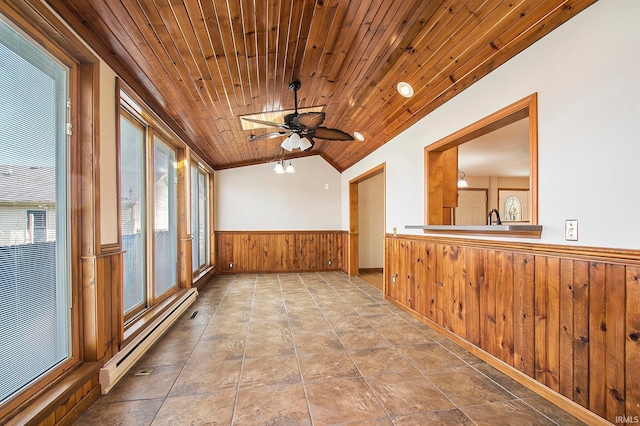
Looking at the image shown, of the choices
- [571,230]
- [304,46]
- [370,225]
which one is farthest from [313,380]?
→ [370,225]

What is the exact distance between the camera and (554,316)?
1901 mm

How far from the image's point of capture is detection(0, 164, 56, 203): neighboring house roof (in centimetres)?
145

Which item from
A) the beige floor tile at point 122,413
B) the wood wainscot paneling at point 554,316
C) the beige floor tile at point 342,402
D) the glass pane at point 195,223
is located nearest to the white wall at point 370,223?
the glass pane at point 195,223

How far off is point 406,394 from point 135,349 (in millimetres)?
2214

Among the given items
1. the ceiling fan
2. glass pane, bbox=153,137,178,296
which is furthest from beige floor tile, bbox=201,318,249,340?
the ceiling fan

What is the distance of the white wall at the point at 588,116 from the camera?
1530mm

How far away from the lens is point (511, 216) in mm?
7738

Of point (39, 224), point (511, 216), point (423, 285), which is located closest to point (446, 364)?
point (423, 285)

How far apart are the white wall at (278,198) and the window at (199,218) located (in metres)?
0.44

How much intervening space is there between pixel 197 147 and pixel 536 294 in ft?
16.4

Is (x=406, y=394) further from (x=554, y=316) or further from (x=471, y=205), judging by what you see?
(x=471, y=205)

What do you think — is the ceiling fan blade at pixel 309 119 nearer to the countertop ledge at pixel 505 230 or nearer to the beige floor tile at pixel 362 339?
the countertop ledge at pixel 505 230

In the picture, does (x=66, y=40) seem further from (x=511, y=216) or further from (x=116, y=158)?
(x=511, y=216)

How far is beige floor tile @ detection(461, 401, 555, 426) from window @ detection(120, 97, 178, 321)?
2.93 m
